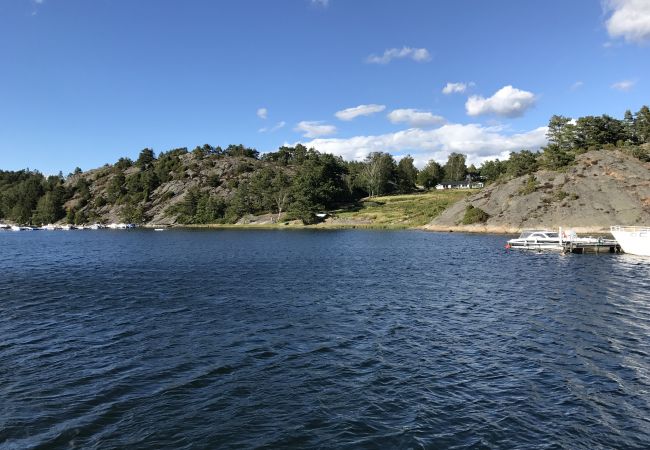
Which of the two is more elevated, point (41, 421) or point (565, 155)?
point (565, 155)

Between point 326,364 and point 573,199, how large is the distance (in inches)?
5228

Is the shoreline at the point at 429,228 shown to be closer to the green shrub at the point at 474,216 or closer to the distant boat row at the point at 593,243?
the green shrub at the point at 474,216

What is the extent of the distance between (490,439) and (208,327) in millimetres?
21632

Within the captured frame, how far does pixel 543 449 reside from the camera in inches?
640

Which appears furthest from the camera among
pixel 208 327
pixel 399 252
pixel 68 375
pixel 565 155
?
pixel 565 155

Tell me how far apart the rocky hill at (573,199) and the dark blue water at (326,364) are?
84517 millimetres

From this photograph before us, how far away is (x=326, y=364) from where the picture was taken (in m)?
25.1

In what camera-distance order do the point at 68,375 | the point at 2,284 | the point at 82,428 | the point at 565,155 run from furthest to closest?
the point at 565,155 < the point at 2,284 < the point at 68,375 < the point at 82,428

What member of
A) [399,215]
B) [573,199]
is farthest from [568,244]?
[399,215]

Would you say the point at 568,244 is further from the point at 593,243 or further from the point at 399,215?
the point at 399,215

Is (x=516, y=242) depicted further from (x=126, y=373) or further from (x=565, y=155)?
(x=126, y=373)

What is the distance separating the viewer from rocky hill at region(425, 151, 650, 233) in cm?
12438

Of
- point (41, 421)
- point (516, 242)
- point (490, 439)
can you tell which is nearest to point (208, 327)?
point (41, 421)

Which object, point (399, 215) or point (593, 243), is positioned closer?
point (593, 243)
